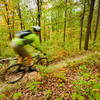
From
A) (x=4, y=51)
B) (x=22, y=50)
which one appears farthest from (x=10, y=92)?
(x=4, y=51)

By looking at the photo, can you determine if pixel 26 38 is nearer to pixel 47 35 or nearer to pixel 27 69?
pixel 27 69

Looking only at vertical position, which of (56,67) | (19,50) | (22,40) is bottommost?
(56,67)

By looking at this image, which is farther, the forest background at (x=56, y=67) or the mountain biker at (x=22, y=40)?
the forest background at (x=56, y=67)

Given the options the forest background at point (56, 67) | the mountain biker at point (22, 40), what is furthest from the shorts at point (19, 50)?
the forest background at point (56, 67)

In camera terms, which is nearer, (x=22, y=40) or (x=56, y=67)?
(x=22, y=40)

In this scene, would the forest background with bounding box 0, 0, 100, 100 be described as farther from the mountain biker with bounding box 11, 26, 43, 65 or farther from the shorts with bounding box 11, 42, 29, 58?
the mountain biker with bounding box 11, 26, 43, 65

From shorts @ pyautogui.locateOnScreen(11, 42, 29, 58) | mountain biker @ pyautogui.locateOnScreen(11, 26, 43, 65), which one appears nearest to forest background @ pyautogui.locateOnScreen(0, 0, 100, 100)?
shorts @ pyautogui.locateOnScreen(11, 42, 29, 58)

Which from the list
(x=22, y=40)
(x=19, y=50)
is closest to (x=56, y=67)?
(x=19, y=50)

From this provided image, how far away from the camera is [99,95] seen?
2.04m

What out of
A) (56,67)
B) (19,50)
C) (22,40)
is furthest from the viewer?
(56,67)

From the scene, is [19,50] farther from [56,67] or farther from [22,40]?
[56,67]

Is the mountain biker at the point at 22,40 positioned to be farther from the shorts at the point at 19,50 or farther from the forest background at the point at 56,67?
the forest background at the point at 56,67

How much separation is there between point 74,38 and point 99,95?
16.9m

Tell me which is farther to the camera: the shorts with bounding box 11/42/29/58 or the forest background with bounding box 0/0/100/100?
the forest background with bounding box 0/0/100/100
